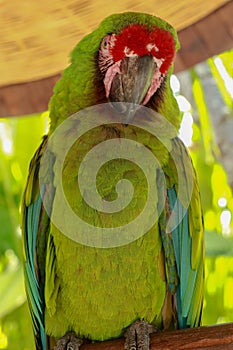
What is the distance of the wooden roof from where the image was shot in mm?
1331

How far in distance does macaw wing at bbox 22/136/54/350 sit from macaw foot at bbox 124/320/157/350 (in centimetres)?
20

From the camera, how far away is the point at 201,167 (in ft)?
7.80

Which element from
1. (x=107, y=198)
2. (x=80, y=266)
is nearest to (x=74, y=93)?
(x=107, y=198)

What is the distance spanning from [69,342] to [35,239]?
0.70 feet

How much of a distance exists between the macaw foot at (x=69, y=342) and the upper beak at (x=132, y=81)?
1.40ft

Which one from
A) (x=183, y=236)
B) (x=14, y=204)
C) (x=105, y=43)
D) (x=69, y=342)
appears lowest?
(x=69, y=342)

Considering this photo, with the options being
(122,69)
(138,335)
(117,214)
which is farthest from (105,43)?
(138,335)

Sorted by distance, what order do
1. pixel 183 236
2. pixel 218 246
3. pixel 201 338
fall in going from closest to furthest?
1. pixel 201 338
2. pixel 183 236
3. pixel 218 246

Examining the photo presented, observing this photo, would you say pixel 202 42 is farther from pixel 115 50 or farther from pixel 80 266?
pixel 80 266

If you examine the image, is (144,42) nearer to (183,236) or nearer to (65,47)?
(65,47)

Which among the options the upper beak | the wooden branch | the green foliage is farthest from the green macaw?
the green foliage

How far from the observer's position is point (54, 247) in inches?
51.8

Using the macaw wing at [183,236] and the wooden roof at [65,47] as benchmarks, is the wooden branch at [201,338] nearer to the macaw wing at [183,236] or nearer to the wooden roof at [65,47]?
the macaw wing at [183,236]

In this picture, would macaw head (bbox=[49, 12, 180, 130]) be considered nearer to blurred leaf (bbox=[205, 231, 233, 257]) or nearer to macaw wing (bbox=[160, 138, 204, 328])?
macaw wing (bbox=[160, 138, 204, 328])
